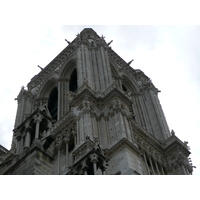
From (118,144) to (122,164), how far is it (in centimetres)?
127

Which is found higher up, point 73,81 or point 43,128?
point 73,81

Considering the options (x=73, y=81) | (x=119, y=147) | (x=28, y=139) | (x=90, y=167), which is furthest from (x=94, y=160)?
(x=73, y=81)

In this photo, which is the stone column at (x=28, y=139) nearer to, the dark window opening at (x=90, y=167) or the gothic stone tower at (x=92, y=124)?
the gothic stone tower at (x=92, y=124)

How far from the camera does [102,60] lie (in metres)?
28.6

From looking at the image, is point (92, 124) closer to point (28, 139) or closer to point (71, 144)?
point (71, 144)

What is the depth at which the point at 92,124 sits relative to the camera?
2130 cm

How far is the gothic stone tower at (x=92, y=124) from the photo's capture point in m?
13.2

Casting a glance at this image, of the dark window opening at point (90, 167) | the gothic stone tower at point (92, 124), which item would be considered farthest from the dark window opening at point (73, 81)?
the dark window opening at point (90, 167)

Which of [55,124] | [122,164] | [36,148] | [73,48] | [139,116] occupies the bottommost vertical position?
[36,148]

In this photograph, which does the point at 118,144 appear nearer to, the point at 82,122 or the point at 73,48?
the point at 82,122

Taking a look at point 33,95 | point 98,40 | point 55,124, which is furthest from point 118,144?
point 33,95

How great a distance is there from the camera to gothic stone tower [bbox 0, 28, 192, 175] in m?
13.2

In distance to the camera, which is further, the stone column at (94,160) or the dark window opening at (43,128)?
the dark window opening at (43,128)

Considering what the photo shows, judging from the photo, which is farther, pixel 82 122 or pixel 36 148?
pixel 82 122
